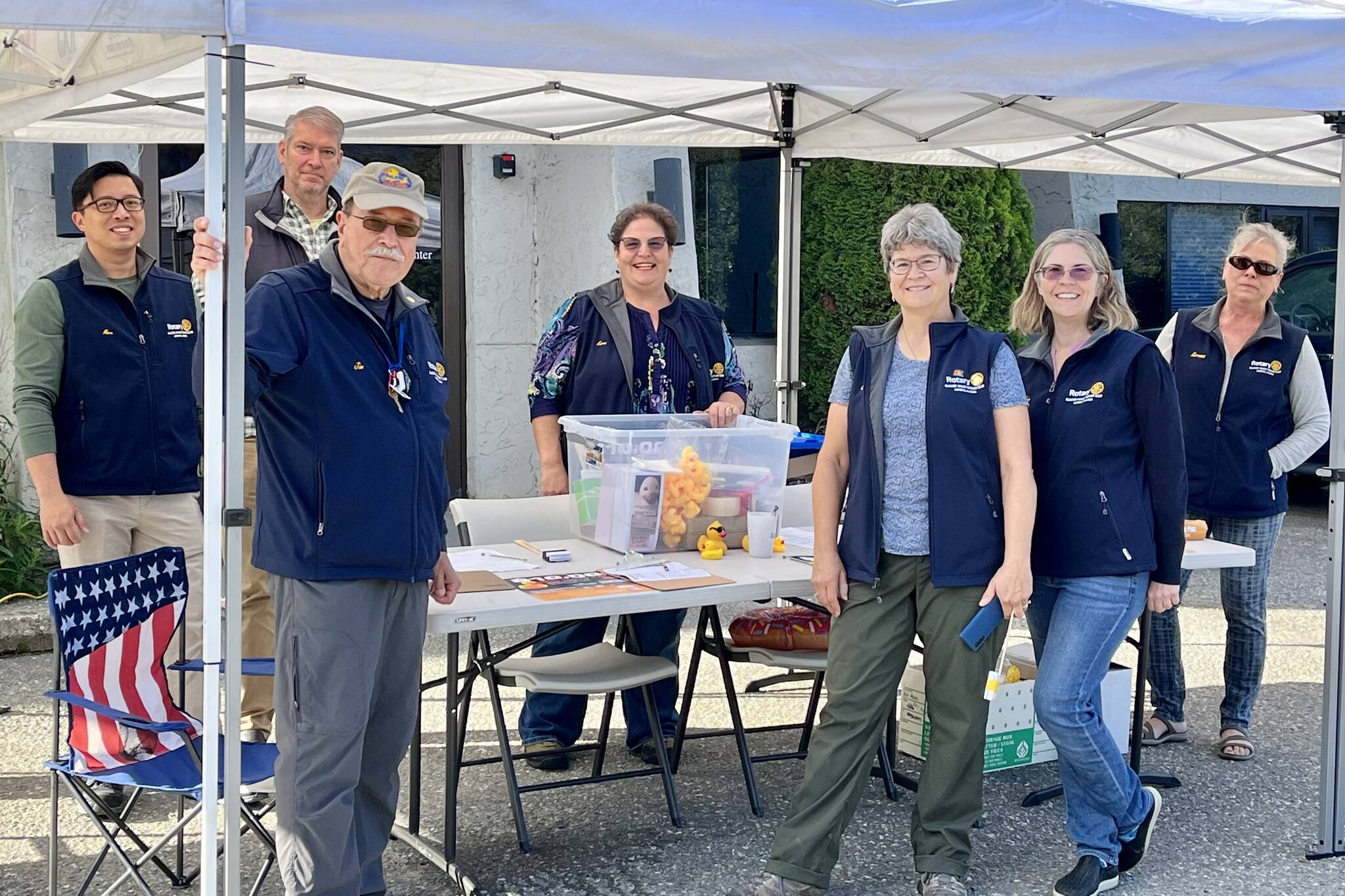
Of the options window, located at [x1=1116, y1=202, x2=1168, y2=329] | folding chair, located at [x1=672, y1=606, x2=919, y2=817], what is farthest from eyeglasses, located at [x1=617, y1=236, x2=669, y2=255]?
window, located at [x1=1116, y1=202, x2=1168, y2=329]

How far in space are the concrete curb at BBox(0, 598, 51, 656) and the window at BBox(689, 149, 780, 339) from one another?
572 cm

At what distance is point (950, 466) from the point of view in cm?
359

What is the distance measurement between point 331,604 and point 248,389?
535 mm

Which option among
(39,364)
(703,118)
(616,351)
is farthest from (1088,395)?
(39,364)

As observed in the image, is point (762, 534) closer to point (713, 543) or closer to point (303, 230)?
point (713, 543)

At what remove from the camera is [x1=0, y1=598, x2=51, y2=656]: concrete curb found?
638 cm

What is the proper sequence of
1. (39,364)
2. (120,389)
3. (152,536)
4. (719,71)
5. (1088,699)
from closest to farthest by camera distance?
(719,71), (1088,699), (39,364), (120,389), (152,536)

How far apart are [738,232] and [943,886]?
7.73m

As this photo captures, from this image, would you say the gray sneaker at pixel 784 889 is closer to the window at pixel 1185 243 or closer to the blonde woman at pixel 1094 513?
the blonde woman at pixel 1094 513

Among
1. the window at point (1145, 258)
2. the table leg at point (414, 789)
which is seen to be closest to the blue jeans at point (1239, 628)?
the table leg at point (414, 789)

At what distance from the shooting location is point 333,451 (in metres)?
3.19

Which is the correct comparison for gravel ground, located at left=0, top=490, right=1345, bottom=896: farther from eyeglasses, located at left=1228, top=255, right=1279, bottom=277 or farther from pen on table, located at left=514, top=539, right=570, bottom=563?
eyeglasses, located at left=1228, top=255, right=1279, bottom=277

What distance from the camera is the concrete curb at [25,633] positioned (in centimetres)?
638

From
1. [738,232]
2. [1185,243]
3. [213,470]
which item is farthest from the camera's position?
[1185,243]
